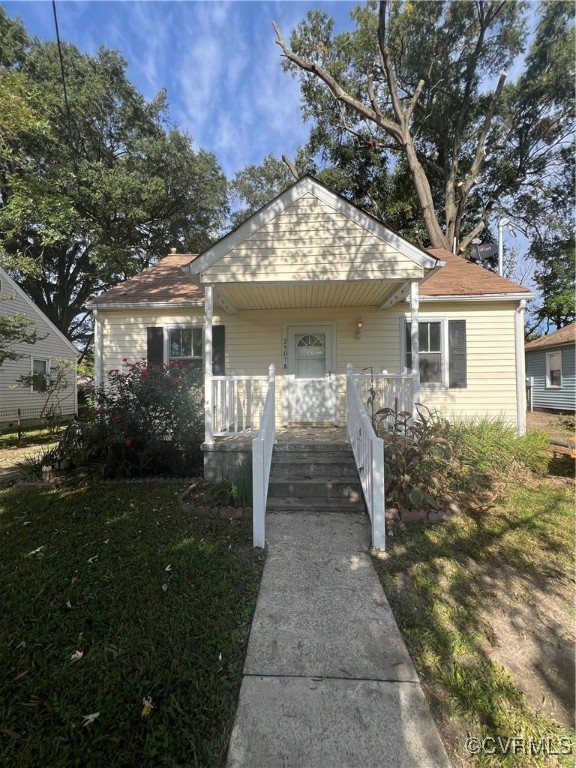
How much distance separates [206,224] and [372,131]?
10287mm

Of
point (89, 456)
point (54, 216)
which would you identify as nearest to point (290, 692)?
point (89, 456)

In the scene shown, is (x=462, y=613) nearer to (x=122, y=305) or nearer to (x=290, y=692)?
(x=290, y=692)

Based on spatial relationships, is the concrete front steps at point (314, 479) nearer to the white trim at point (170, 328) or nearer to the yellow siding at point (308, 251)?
the yellow siding at point (308, 251)

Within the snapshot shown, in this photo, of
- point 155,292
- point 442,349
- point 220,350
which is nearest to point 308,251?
point 220,350

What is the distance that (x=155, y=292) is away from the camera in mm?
8445

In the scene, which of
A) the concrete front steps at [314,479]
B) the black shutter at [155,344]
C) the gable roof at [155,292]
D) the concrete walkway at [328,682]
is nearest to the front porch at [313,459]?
the concrete front steps at [314,479]

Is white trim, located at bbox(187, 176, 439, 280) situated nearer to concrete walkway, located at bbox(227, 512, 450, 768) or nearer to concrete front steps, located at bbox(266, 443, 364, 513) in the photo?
concrete front steps, located at bbox(266, 443, 364, 513)

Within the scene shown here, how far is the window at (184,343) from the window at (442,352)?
4.63 metres

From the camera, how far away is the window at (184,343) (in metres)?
8.12

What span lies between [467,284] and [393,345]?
227cm

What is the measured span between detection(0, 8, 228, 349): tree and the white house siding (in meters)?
10.9

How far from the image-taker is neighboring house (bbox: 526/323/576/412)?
47.9 ft

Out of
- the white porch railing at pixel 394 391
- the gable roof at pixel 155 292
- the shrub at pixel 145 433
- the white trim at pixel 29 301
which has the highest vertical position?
the white trim at pixel 29 301

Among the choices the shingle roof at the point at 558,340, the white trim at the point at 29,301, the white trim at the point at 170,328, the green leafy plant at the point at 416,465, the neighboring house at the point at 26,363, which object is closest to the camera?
the green leafy plant at the point at 416,465
